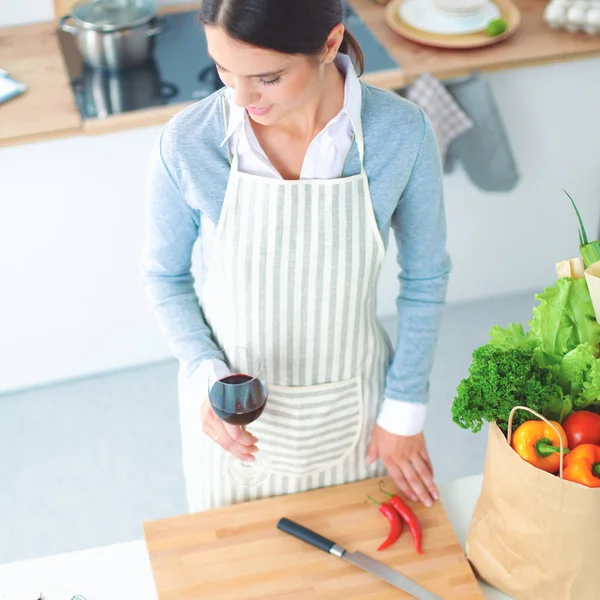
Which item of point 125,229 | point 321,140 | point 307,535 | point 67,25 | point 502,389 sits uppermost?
point 321,140

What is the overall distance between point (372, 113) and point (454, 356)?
5.94 feet

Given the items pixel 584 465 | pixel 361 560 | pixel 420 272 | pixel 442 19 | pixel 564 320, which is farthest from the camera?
pixel 442 19

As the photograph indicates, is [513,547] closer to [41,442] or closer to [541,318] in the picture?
[541,318]

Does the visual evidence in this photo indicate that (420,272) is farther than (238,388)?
Yes

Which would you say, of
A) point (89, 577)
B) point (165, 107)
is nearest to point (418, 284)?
point (89, 577)

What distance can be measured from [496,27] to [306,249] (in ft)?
4.91

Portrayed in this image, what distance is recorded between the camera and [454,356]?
2.98 metres

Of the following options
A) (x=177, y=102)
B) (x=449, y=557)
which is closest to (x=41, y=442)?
(x=177, y=102)

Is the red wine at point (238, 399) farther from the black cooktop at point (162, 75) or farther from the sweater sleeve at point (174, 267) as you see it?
the black cooktop at point (162, 75)

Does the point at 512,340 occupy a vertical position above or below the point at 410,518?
above

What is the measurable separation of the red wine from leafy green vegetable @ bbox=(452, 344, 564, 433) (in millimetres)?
316

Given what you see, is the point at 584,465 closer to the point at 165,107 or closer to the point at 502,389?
the point at 502,389

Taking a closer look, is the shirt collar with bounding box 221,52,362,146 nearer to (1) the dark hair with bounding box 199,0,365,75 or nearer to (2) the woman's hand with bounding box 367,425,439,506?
(1) the dark hair with bounding box 199,0,365,75

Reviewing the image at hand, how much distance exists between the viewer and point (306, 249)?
4.30 feet
